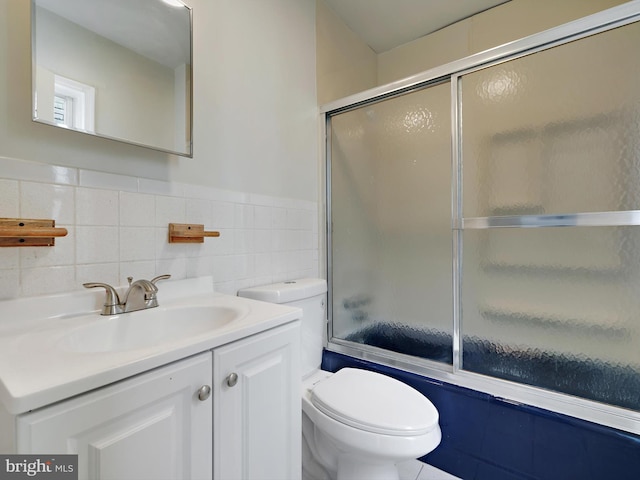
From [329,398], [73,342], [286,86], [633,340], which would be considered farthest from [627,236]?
[73,342]

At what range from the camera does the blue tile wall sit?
0.99 metres

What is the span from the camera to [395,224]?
5.33 feet

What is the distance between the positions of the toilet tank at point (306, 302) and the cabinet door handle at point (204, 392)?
2.02 ft

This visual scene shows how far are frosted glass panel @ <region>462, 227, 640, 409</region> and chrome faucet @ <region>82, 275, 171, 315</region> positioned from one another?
4.08ft

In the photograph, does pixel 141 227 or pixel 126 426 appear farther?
pixel 141 227

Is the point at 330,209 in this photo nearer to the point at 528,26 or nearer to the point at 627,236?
the point at 627,236

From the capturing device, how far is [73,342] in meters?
0.72

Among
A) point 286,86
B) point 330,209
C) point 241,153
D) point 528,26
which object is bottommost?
point 330,209

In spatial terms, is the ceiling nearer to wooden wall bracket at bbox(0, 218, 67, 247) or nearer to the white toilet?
the white toilet

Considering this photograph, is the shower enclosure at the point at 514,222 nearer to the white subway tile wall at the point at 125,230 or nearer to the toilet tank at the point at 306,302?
the toilet tank at the point at 306,302

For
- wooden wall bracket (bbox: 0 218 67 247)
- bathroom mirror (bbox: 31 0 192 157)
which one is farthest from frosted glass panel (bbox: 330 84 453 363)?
wooden wall bracket (bbox: 0 218 67 247)

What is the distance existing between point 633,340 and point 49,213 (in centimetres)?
187

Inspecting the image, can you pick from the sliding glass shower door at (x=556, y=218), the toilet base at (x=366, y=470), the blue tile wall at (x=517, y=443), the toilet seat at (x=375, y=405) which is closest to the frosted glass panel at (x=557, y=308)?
the sliding glass shower door at (x=556, y=218)

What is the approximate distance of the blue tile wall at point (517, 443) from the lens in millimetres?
995
